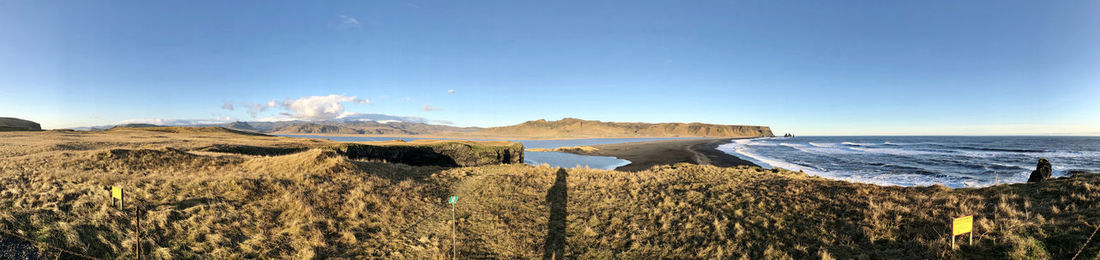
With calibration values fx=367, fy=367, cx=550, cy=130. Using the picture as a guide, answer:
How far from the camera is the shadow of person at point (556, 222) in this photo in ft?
29.1

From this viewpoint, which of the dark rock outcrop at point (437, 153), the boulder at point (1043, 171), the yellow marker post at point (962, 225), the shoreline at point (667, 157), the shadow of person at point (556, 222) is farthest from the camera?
the shoreline at point (667, 157)

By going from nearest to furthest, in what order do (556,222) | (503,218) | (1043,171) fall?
(556,222)
(503,218)
(1043,171)

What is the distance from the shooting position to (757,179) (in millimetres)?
16625

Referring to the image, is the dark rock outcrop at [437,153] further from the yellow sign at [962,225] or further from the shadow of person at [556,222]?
the yellow sign at [962,225]

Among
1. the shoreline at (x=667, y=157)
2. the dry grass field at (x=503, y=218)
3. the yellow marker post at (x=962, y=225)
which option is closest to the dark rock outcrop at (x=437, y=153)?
the shoreline at (x=667, y=157)

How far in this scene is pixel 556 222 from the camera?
1132cm

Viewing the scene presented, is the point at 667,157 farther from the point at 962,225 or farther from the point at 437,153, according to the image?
the point at 962,225

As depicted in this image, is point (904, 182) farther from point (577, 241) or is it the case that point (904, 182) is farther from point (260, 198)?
point (260, 198)

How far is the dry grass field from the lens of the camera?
22.9ft

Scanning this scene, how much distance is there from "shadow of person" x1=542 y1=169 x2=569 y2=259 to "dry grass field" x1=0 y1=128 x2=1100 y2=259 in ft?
0.23

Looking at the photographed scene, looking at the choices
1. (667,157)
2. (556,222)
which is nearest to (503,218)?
(556,222)

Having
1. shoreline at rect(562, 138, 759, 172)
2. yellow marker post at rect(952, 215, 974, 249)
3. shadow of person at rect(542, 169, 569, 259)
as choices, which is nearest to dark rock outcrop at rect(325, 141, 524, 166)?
shoreline at rect(562, 138, 759, 172)

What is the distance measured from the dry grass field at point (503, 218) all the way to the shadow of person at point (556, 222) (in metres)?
0.07

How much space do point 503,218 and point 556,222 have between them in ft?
5.53
